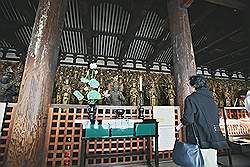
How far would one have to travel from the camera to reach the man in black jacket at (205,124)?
1.73 meters

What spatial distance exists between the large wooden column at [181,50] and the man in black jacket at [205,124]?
127 centimetres

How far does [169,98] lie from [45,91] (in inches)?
258

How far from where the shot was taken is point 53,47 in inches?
111

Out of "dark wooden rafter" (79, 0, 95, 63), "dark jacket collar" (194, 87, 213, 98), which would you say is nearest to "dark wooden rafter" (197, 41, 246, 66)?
"dark wooden rafter" (79, 0, 95, 63)

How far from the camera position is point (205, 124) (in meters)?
1.79

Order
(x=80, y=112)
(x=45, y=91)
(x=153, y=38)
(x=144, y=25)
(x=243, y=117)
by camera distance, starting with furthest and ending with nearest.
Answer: (x=153, y=38) < (x=144, y=25) < (x=243, y=117) < (x=80, y=112) < (x=45, y=91)

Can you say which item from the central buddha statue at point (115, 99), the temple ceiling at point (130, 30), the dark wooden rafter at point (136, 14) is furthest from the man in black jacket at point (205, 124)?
the central buddha statue at point (115, 99)

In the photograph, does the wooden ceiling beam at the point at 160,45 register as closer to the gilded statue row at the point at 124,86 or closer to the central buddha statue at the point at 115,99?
the gilded statue row at the point at 124,86

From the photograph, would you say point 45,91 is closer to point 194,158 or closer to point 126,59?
point 194,158

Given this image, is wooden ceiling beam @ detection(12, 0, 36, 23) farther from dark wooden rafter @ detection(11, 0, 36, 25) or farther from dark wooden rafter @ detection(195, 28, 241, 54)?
dark wooden rafter @ detection(195, 28, 241, 54)

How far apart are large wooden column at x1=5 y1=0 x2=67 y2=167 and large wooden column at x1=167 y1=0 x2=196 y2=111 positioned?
2528mm

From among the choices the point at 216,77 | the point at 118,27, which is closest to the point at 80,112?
the point at 118,27

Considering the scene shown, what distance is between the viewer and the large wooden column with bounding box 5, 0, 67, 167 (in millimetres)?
2121

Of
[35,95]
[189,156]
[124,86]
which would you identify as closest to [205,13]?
[189,156]
